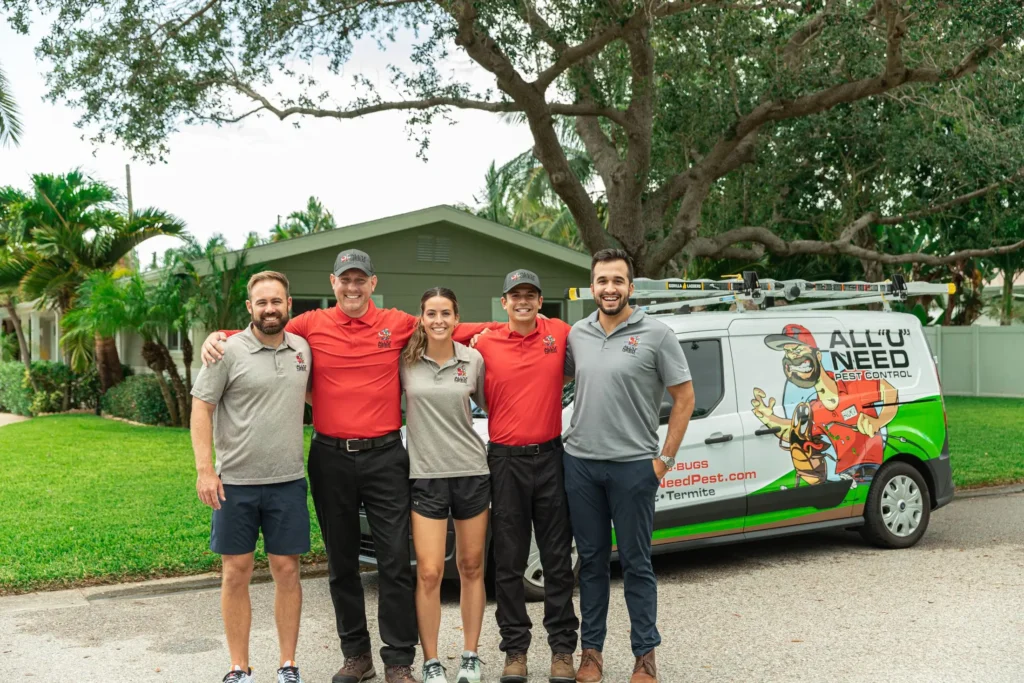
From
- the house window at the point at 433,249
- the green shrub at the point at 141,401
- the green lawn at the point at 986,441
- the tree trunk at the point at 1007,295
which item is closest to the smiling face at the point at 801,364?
the green lawn at the point at 986,441

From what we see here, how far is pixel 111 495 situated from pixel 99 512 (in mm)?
1046

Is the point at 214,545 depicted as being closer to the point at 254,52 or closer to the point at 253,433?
the point at 253,433

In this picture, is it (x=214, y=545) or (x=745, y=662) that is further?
(x=745, y=662)

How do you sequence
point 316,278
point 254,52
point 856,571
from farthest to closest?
point 316,278
point 254,52
point 856,571

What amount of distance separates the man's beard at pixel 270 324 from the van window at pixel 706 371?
10.9 ft

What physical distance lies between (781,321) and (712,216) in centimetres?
1212

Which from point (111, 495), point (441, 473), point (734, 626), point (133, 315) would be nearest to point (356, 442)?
point (441, 473)

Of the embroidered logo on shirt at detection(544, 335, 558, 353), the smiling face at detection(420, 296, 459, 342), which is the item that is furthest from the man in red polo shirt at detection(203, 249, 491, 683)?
the embroidered logo on shirt at detection(544, 335, 558, 353)

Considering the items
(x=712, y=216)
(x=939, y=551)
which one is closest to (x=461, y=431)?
(x=939, y=551)

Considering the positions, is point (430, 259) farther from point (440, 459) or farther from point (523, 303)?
point (440, 459)

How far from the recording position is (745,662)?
17.6 feet

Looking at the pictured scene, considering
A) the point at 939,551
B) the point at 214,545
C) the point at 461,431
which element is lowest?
the point at 939,551

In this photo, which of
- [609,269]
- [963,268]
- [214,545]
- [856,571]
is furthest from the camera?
[963,268]

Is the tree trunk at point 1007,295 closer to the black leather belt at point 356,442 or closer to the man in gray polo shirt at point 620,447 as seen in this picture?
the man in gray polo shirt at point 620,447
